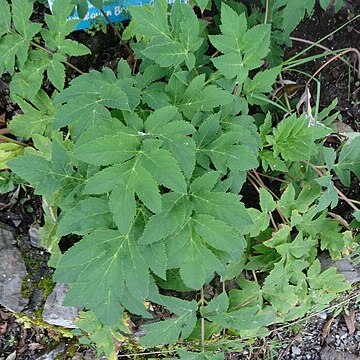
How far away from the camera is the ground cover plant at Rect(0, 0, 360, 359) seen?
1.53 m

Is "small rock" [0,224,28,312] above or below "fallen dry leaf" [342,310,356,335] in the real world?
above

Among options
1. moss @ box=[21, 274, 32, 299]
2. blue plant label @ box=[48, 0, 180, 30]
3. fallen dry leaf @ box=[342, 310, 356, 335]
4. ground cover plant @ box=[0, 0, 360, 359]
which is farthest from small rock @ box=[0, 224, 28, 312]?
fallen dry leaf @ box=[342, 310, 356, 335]

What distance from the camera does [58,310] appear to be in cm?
240

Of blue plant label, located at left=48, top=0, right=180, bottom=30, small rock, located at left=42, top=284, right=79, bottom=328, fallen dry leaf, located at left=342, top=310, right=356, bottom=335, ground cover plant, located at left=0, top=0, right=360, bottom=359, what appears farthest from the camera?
fallen dry leaf, located at left=342, top=310, right=356, bottom=335

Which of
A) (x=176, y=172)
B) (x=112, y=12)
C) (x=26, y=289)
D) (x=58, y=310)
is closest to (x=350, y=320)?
(x=58, y=310)

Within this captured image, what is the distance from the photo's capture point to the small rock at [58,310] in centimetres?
239

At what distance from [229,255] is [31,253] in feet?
3.81

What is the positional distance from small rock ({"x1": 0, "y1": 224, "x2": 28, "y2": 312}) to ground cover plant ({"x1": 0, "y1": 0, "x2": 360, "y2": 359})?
330 mm

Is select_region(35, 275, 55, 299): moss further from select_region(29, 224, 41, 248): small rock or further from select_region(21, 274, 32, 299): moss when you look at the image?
select_region(29, 224, 41, 248): small rock

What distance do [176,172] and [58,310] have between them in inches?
51.7

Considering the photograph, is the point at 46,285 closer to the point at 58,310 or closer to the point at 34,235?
the point at 58,310

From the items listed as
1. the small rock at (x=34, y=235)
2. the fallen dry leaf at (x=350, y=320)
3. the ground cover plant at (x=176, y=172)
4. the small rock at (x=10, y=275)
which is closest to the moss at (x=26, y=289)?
the small rock at (x=10, y=275)

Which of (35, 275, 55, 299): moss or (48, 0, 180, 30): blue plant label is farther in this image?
(35, 275, 55, 299): moss

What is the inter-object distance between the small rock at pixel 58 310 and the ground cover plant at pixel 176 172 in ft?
0.44
